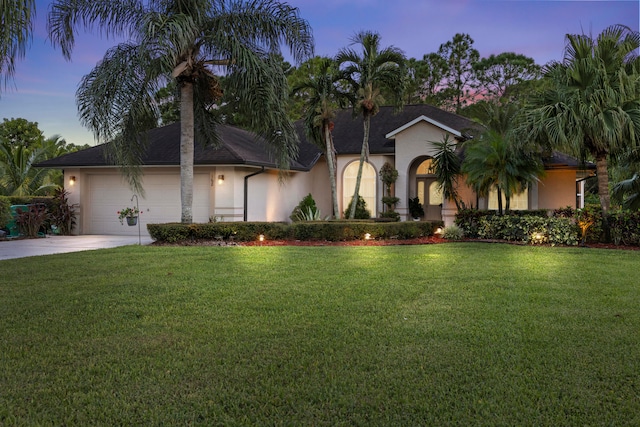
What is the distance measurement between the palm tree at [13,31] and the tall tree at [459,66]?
3506cm

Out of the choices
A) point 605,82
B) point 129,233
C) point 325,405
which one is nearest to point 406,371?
point 325,405

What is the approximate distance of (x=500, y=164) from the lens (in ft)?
50.6

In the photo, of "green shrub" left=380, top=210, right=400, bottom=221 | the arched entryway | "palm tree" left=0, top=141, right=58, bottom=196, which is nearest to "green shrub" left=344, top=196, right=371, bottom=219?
"green shrub" left=380, top=210, right=400, bottom=221

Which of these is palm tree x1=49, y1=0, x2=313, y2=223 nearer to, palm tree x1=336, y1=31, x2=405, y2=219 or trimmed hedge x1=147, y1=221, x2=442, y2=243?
trimmed hedge x1=147, y1=221, x2=442, y2=243

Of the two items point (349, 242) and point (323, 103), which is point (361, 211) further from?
point (349, 242)

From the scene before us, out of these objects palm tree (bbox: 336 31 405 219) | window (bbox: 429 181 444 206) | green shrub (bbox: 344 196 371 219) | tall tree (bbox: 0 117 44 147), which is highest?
tall tree (bbox: 0 117 44 147)

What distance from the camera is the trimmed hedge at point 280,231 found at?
47.0ft

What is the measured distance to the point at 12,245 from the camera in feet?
47.2

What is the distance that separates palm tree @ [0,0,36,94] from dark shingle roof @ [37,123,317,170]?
38.0ft

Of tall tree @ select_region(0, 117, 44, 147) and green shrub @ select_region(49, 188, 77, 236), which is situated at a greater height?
tall tree @ select_region(0, 117, 44, 147)

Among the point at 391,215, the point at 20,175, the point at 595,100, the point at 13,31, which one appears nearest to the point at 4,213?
the point at 20,175

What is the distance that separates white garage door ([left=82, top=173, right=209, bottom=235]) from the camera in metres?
18.1

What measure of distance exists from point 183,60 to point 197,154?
4.43 meters

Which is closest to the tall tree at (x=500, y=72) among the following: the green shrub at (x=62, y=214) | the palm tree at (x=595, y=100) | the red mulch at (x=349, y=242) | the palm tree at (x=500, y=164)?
the palm tree at (x=500, y=164)
